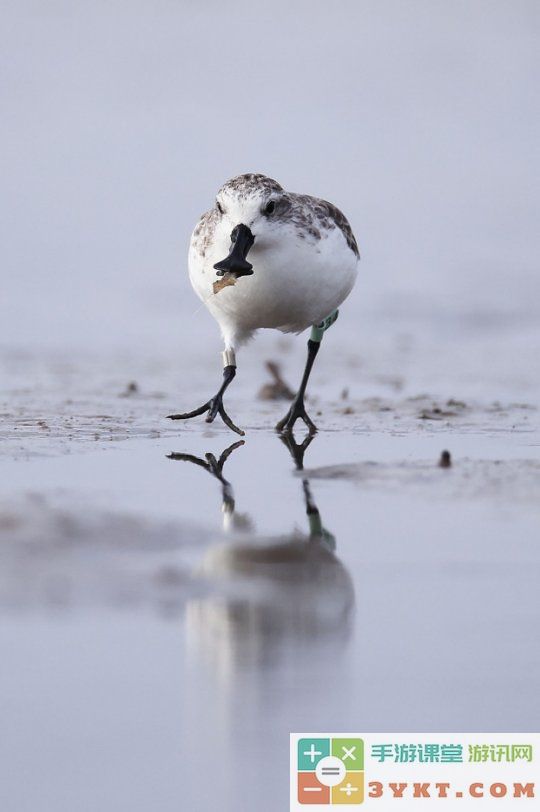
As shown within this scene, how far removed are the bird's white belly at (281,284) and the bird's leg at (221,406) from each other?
0.87 feet

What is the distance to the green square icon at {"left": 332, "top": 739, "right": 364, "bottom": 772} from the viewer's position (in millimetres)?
3107

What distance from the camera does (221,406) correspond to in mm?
7500

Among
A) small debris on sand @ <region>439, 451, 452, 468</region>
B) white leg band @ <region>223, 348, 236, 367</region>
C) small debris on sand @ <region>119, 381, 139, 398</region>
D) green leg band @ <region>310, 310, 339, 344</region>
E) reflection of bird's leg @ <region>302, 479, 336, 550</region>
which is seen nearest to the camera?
reflection of bird's leg @ <region>302, 479, 336, 550</region>

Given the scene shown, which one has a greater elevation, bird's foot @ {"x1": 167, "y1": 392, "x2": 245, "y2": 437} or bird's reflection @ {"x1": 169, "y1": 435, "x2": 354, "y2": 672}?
bird's foot @ {"x1": 167, "y1": 392, "x2": 245, "y2": 437}

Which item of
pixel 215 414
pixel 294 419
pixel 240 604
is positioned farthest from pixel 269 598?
pixel 294 419

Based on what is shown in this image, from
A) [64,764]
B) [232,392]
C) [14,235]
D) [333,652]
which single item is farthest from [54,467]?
[14,235]

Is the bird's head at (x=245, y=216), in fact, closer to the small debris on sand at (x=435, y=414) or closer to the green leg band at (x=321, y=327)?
the green leg band at (x=321, y=327)

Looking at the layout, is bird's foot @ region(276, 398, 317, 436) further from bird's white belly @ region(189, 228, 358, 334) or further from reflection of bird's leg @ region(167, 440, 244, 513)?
reflection of bird's leg @ region(167, 440, 244, 513)

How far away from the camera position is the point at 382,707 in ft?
10.5

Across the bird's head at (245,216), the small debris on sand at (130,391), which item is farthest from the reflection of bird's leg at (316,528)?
the small debris on sand at (130,391)

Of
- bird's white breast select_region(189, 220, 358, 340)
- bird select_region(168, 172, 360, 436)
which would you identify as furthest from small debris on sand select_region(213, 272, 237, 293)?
bird's white breast select_region(189, 220, 358, 340)

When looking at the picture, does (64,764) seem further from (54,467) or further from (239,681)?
(54,467)

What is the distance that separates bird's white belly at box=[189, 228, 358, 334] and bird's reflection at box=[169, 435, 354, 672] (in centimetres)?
218

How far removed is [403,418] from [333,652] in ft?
14.9
